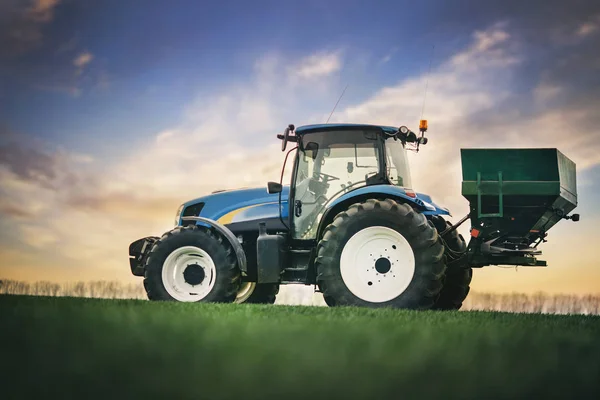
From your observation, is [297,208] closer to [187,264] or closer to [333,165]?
[333,165]

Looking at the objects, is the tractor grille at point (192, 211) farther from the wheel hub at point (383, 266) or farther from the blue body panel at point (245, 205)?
the wheel hub at point (383, 266)

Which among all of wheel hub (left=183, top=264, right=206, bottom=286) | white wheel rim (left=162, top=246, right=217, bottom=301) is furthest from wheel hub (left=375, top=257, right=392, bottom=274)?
wheel hub (left=183, top=264, right=206, bottom=286)

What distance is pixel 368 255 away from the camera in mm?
8609

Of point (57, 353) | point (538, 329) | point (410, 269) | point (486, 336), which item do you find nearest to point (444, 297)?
point (410, 269)

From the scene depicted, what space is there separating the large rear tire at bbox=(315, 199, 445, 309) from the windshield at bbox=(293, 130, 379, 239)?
2.25 feet

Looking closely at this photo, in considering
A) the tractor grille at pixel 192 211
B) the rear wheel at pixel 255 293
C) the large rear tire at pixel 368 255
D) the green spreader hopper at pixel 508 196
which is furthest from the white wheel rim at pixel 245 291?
the green spreader hopper at pixel 508 196

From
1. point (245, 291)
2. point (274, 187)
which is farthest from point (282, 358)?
point (245, 291)

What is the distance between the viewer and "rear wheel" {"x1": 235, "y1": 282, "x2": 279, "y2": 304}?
10930 mm

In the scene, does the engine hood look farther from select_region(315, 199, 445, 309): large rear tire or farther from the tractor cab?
select_region(315, 199, 445, 309): large rear tire

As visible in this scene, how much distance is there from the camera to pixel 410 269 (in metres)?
8.41

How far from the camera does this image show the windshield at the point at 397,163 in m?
9.31

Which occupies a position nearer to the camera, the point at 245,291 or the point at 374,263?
the point at 374,263

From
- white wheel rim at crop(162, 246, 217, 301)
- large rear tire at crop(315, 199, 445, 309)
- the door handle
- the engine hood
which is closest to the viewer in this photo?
large rear tire at crop(315, 199, 445, 309)

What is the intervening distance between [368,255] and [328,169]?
4.40ft
